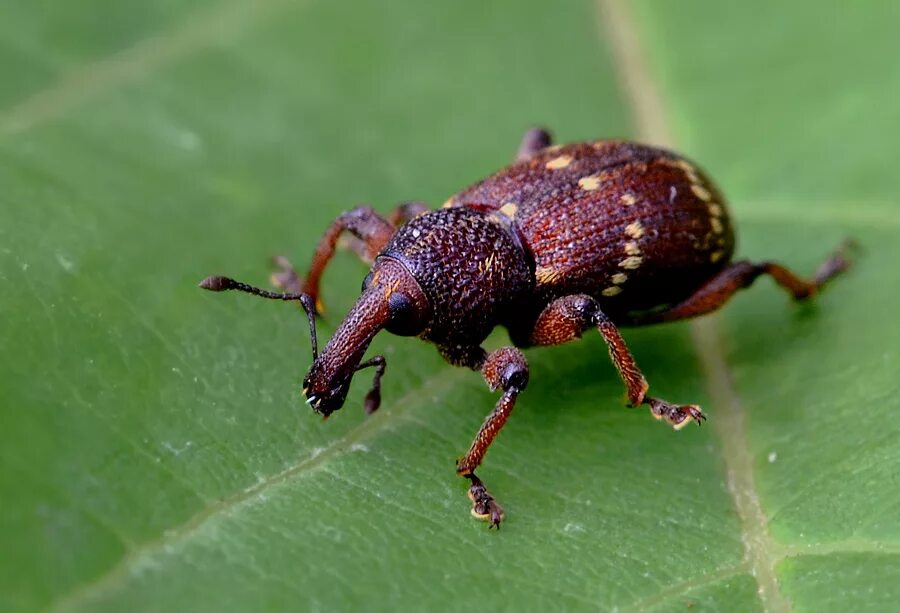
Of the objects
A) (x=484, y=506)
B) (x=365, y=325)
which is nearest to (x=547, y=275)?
(x=365, y=325)

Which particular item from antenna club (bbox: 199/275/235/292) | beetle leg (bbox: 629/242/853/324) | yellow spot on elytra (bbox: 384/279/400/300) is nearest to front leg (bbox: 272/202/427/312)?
yellow spot on elytra (bbox: 384/279/400/300)

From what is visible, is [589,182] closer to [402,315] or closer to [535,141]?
[535,141]

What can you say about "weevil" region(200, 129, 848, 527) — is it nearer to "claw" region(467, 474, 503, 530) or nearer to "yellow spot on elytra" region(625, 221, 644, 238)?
"yellow spot on elytra" region(625, 221, 644, 238)

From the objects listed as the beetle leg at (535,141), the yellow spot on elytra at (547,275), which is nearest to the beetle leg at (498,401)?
the yellow spot on elytra at (547,275)

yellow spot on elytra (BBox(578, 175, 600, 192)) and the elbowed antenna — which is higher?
the elbowed antenna

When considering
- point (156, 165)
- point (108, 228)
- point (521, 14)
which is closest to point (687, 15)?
point (521, 14)

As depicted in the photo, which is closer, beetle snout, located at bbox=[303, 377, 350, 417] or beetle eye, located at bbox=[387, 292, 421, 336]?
beetle snout, located at bbox=[303, 377, 350, 417]

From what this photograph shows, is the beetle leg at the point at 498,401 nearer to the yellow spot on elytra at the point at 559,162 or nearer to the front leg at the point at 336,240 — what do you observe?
the front leg at the point at 336,240

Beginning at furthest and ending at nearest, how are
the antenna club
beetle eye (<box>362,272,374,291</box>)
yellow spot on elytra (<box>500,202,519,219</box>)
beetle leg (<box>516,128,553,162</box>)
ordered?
beetle leg (<box>516,128,553,162</box>) → yellow spot on elytra (<box>500,202,519,219</box>) → beetle eye (<box>362,272,374,291</box>) → the antenna club
